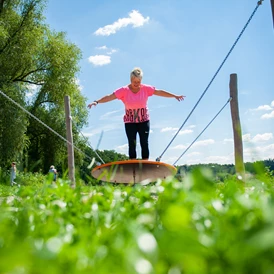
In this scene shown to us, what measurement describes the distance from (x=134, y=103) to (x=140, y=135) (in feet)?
1.56

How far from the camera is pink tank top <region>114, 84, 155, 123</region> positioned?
6.00 m

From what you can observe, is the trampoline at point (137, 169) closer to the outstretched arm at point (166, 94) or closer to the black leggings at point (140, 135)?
the black leggings at point (140, 135)

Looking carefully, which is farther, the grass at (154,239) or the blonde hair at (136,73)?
the blonde hair at (136,73)

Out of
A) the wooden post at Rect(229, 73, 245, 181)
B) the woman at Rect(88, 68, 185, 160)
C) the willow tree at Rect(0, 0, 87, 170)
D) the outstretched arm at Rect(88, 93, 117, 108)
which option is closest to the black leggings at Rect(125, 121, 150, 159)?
the woman at Rect(88, 68, 185, 160)

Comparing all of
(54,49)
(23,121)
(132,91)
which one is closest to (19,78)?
(54,49)

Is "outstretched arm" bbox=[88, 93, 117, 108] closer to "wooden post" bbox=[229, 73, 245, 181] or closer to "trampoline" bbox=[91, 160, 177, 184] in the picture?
"trampoline" bbox=[91, 160, 177, 184]

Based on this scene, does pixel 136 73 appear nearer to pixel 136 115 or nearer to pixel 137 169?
pixel 136 115

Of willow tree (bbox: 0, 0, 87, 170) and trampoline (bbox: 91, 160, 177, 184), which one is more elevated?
willow tree (bbox: 0, 0, 87, 170)

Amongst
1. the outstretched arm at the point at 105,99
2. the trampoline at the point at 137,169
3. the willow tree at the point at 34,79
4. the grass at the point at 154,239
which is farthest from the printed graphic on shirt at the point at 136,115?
the willow tree at the point at 34,79

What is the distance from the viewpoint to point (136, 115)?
5988 mm

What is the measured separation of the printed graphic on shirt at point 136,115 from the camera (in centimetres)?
597

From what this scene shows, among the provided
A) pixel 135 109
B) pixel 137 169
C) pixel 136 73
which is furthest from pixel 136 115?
pixel 137 169

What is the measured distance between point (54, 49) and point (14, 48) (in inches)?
90.8

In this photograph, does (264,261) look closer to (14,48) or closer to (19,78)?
(14,48)
